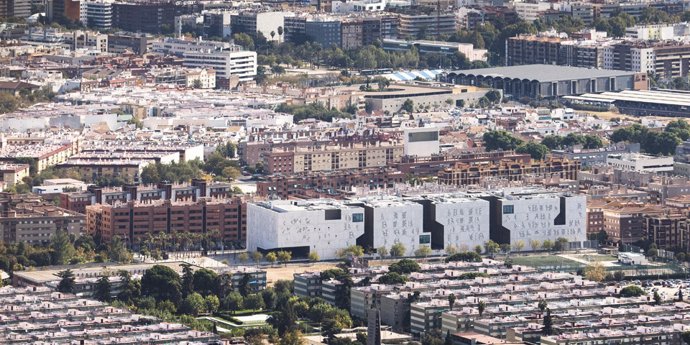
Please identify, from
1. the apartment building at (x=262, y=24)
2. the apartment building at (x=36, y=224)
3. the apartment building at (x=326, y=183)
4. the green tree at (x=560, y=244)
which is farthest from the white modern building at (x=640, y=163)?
the apartment building at (x=262, y=24)

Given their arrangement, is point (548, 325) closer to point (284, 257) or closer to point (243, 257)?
point (284, 257)

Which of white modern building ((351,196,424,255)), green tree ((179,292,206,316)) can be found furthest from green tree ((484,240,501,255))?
green tree ((179,292,206,316))

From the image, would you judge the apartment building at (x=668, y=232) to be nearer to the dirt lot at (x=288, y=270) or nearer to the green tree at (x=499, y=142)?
the dirt lot at (x=288, y=270)

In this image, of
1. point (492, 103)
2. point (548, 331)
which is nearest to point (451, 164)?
point (492, 103)

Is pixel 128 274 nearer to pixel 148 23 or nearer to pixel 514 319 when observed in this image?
pixel 514 319

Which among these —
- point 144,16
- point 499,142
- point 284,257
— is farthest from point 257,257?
point 144,16

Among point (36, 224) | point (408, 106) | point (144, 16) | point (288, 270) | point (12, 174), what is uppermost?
point (144, 16)
